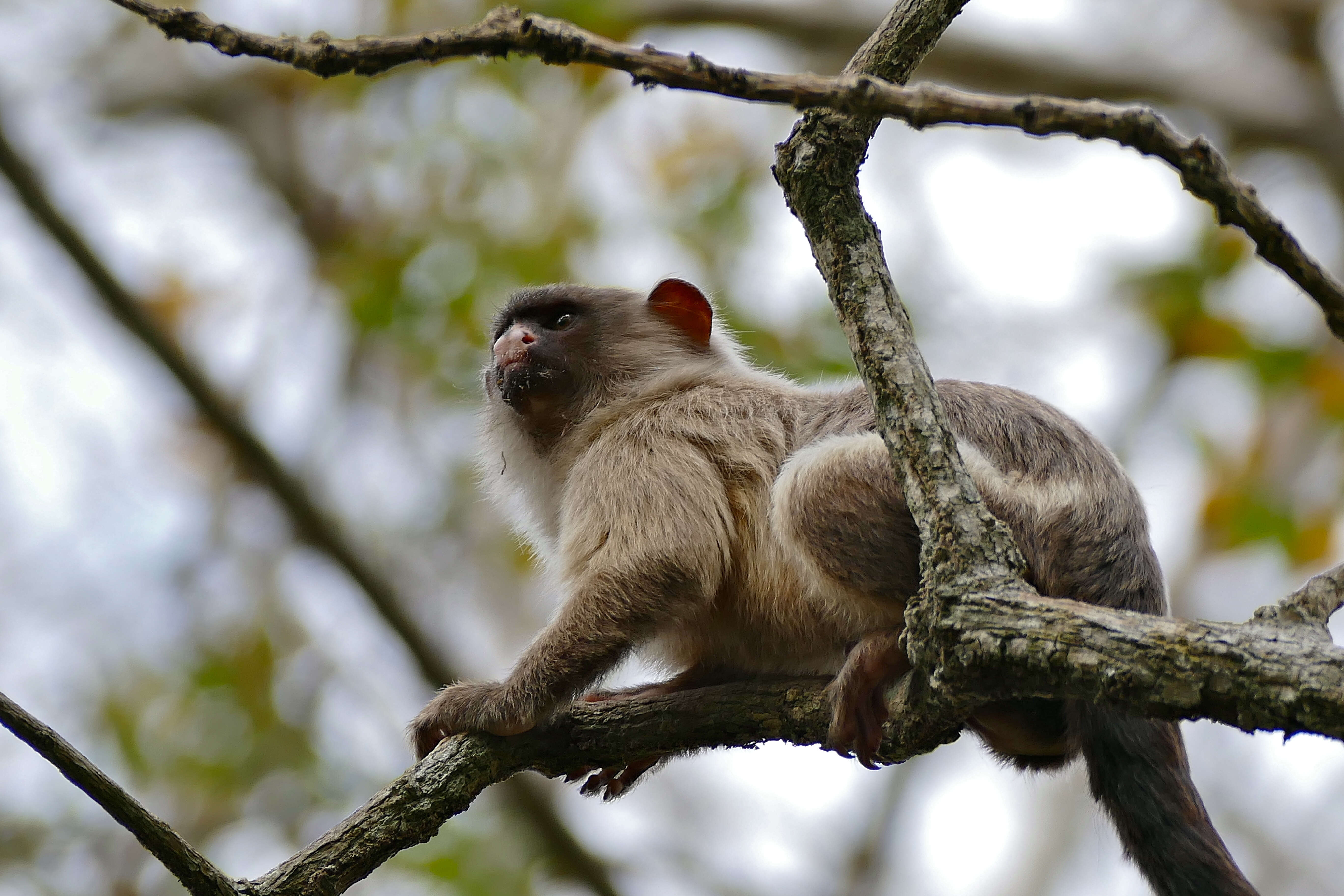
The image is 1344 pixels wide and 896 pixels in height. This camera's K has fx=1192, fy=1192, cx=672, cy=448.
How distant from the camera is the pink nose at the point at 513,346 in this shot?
219 inches

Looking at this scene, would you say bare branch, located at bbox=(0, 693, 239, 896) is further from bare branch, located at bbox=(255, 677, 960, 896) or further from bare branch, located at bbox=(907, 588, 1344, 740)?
bare branch, located at bbox=(907, 588, 1344, 740)

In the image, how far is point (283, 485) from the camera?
25.3 feet

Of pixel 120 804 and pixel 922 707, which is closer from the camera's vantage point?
pixel 120 804

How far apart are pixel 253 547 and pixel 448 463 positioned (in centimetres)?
201

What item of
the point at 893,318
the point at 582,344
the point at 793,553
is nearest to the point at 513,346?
the point at 582,344

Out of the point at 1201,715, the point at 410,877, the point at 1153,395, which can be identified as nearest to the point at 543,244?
the point at 410,877

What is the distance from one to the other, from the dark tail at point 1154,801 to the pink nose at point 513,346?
2891 millimetres

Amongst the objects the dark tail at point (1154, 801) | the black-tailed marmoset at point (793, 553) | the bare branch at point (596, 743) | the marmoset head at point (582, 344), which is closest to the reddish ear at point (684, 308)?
the marmoset head at point (582, 344)

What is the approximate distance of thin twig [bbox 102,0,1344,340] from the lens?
96.0 inches

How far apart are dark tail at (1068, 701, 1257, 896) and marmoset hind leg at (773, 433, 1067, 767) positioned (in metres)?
0.26

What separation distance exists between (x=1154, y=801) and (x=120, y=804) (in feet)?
9.84

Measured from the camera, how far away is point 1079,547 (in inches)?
160

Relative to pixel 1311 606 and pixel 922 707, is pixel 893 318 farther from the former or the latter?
pixel 1311 606

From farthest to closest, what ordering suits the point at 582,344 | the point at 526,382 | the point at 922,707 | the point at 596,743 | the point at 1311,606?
the point at 582,344 → the point at 526,382 → the point at 596,743 → the point at 922,707 → the point at 1311,606
